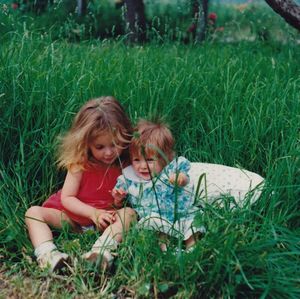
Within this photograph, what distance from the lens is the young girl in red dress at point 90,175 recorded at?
10.2 ft

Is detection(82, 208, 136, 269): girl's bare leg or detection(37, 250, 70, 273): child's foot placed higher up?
detection(82, 208, 136, 269): girl's bare leg

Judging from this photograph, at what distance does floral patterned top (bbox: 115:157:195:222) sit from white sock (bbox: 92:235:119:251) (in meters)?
0.24

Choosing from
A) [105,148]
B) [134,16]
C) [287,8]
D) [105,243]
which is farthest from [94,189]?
[134,16]

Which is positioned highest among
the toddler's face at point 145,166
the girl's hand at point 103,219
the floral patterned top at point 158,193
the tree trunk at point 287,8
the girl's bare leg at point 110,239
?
the tree trunk at point 287,8

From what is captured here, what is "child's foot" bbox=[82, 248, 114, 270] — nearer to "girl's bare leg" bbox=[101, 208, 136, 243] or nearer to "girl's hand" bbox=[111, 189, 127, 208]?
"girl's bare leg" bbox=[101, 208, 136, 243]

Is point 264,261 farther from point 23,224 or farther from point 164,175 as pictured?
point 23,224

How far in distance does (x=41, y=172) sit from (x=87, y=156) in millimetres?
411

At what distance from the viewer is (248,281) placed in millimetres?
2633

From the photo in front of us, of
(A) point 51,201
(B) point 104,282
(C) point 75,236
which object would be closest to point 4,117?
(A) point 51,201

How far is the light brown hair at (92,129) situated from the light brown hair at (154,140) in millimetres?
66

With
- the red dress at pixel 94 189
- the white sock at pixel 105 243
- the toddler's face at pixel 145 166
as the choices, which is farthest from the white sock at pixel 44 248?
the toddler's face at pixel 145 166

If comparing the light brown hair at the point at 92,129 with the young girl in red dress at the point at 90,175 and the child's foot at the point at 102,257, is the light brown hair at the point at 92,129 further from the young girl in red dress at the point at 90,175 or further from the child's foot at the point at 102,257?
the child's foot at the point at 102,257

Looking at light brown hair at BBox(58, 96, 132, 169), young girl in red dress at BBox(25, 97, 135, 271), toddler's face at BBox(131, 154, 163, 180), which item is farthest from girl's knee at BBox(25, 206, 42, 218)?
toddler's face at BBox(131, 154, 163, 180)

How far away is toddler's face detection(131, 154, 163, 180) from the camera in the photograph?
319 centimetres
